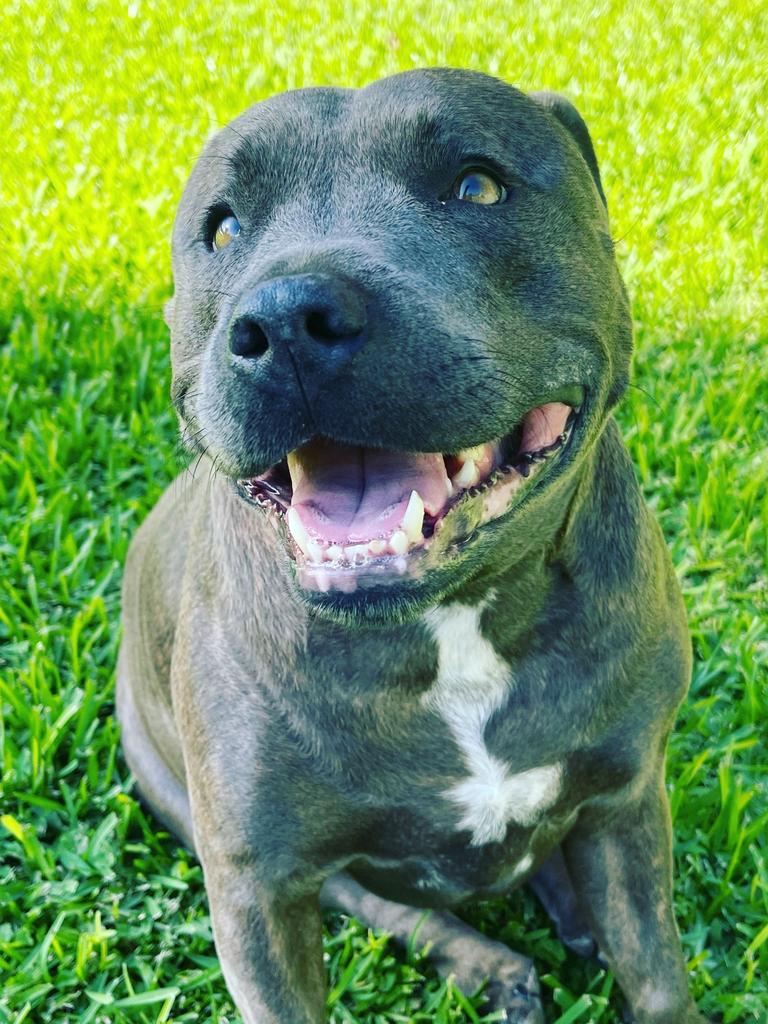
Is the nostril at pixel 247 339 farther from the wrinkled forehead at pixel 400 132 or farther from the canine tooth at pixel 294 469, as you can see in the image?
the wrinkled forehead at pixel 400 132

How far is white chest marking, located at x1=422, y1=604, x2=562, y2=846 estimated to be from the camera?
7.87ft

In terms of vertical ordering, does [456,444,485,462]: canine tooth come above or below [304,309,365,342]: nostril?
below

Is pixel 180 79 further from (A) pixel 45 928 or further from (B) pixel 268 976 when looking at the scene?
(B) pixel 268 976

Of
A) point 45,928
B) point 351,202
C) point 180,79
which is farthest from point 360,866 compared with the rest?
point 180,79

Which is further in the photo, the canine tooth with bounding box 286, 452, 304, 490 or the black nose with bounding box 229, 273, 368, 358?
the canine tooth with bounding box 286, 452, 304, 490

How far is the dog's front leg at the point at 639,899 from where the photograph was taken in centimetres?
273

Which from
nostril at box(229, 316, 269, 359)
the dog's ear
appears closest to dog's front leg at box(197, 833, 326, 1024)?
nostril at box(229, 316, 269, 359)

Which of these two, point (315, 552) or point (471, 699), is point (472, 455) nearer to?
point (315, 552)

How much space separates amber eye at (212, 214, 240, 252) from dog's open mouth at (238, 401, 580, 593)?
1.52ft

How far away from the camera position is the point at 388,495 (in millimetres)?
2109

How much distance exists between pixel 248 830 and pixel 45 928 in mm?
1051

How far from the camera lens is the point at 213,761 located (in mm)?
2414

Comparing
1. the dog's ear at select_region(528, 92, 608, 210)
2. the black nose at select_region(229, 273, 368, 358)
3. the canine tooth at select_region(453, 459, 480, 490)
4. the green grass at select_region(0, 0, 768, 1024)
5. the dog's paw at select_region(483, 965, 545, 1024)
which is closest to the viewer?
the black nose at select_region(229, 273, 368, 358)

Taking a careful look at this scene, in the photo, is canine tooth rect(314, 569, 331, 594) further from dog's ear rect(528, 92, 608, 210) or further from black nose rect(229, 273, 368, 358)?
dog's ear rect(528, 92, 608, 210)
